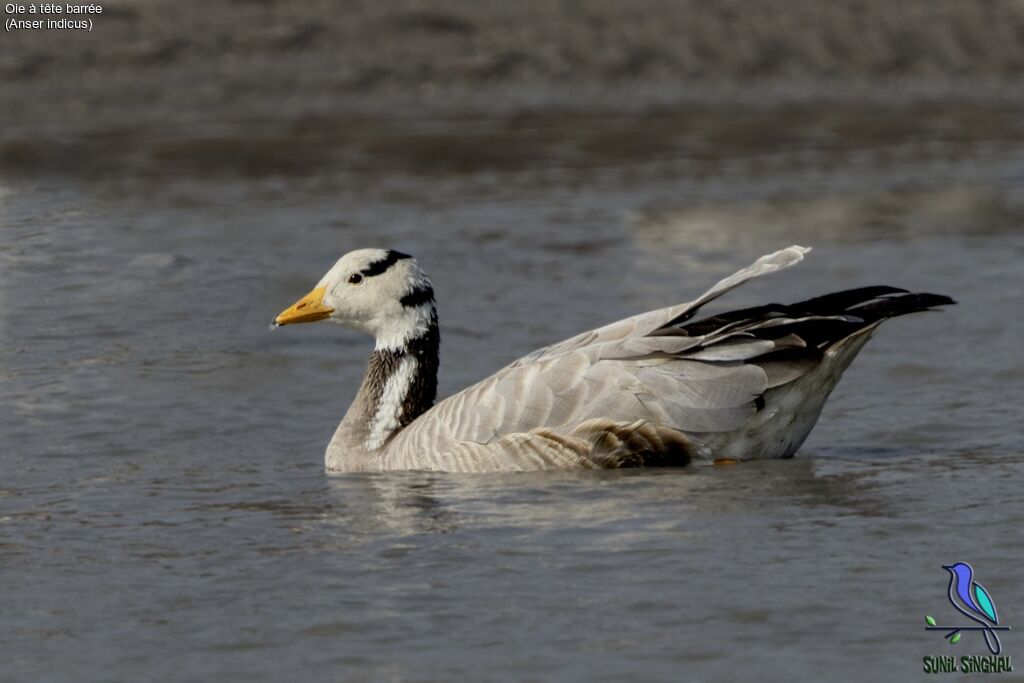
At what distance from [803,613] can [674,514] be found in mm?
1400

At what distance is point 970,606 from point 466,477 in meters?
2.83

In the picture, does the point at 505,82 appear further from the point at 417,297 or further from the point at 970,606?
the point at 970,606

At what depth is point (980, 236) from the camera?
47.5 ft

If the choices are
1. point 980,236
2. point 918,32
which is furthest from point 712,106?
point 980,236

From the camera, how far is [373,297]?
9.38 m

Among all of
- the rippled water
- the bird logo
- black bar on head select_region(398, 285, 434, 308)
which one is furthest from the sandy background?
the bird logo

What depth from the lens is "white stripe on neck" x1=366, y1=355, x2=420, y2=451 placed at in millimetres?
9406

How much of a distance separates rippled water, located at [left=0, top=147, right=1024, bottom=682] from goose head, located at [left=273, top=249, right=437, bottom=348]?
2.49 ft

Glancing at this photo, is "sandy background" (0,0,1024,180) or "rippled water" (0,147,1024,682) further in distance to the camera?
"sandy background" (0,0,1024,180)
